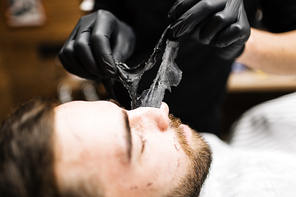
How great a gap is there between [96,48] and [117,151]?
1.54 feet

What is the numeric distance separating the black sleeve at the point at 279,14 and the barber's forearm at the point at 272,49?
0.19 ft

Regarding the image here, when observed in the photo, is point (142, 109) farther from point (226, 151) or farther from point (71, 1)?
point (71, 1)

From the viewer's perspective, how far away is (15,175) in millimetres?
587

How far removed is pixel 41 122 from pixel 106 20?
2.00ft

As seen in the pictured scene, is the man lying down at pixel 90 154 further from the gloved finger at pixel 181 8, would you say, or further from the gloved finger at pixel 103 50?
the gloved finger at pixel 181 8

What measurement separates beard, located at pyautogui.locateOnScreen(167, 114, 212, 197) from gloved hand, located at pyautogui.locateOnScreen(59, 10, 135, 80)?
0.38 meters

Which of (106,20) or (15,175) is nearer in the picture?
(15,175)

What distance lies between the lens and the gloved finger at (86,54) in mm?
911

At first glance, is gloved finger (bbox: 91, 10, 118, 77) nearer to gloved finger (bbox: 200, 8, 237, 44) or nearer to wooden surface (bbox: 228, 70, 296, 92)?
gloved finger (bbox: 200, 8, 237, 44)

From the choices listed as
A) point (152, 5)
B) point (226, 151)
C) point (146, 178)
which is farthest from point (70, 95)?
point (146, 178)

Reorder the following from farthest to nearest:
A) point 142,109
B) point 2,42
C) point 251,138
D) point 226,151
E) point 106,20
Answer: point 2,42 → point 251,138 → point 226,151 → point 106,20 → point 142,109

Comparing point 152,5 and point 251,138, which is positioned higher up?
point 152,5

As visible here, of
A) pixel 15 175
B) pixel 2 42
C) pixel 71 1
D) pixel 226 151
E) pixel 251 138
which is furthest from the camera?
pixel 2 42

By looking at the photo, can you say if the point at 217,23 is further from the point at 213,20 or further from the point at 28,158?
the point at 28,158
